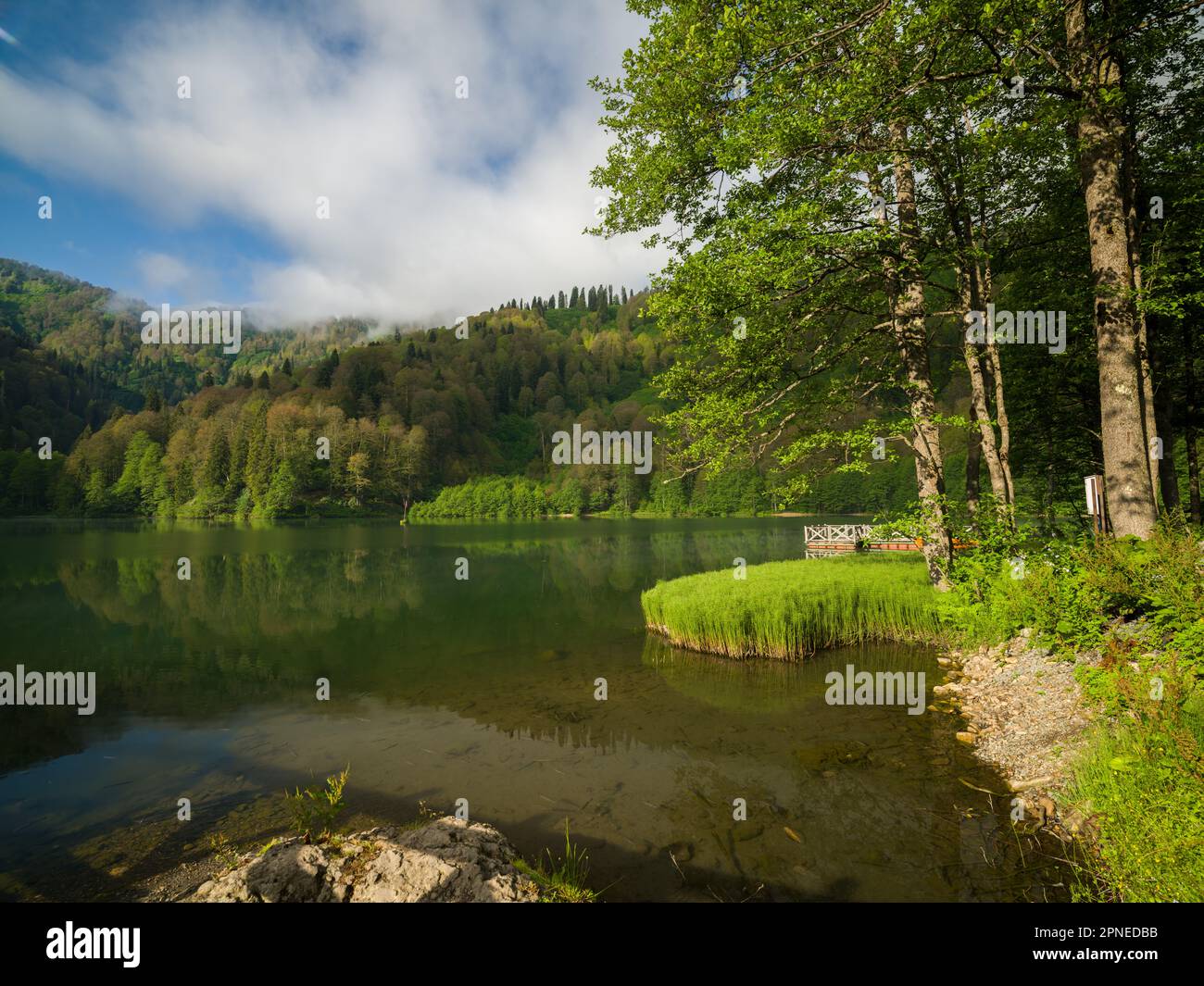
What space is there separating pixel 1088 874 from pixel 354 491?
143m

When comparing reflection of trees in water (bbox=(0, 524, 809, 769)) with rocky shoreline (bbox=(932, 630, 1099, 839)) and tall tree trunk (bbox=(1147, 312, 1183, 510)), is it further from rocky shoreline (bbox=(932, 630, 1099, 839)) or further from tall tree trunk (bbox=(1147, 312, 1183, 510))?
tall tree trunk (bbox=(1147, 312, 1183, 510))

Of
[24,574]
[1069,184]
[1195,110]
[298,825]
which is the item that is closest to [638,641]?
[298,825]

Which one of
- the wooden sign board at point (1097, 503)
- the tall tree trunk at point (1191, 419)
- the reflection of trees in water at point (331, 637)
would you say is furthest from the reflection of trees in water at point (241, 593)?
the tall tree trunk at point (1191, 419)

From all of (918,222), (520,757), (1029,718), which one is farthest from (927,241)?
(520,757)

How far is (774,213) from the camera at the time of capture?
12.4m

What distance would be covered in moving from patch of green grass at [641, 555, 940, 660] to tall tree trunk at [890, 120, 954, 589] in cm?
137

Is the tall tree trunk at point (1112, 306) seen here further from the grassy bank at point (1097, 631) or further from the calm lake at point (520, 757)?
the calm lake at point (520, 757)

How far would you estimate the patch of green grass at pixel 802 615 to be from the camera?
1481 cm

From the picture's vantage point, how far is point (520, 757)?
9344mm

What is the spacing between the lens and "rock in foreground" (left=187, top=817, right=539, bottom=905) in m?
4.37

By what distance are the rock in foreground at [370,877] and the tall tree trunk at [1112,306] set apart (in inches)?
477

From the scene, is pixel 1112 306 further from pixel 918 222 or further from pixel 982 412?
pixel 918 222

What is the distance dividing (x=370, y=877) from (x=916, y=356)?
15.9 meters
